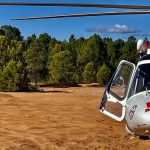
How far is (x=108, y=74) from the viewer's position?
148 feet

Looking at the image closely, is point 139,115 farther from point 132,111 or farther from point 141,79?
point 141,79

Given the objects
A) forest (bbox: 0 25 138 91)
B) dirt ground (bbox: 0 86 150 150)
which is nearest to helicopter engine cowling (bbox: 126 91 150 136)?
dirt ground (bbox: 0 86 150 150)

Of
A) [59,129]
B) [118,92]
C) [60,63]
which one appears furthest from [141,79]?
[60,63]

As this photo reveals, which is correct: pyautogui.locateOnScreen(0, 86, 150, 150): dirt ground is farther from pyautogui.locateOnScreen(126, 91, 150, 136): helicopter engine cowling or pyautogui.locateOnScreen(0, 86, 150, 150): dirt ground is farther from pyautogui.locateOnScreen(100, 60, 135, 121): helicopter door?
pyautogui.locateOnScreen(126, 91, 150, 136): helicopter engine cowling

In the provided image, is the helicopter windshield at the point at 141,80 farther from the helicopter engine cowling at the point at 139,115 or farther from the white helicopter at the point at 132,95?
the helicopter engine cowling at the point at 139,115

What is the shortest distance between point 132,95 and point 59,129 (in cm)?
618

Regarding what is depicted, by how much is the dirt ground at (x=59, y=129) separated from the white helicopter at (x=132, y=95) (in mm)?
3227

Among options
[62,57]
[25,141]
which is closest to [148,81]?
[25,141]

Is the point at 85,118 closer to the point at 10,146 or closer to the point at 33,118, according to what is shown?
the point at 33,118

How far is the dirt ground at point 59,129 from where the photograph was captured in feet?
35.1

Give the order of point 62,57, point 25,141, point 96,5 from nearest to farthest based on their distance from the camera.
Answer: point 96,5 < point 25,141 < point 62,57

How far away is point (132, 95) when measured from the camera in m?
6.96

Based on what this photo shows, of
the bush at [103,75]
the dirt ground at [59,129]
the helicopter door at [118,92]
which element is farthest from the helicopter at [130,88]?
the bush at [103,75]

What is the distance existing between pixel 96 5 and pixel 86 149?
586 cm
